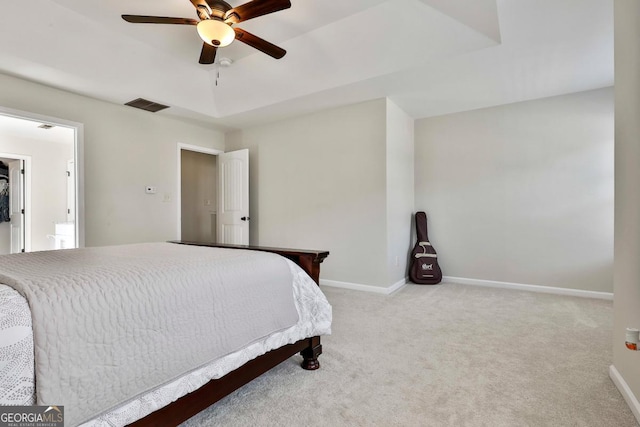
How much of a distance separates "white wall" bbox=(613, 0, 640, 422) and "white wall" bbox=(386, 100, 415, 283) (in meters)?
2.14

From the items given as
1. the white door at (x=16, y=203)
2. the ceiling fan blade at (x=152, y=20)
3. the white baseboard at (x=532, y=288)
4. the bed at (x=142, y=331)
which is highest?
the ceiling fan blade at (x=152, y=20)

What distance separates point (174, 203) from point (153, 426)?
12.0ft

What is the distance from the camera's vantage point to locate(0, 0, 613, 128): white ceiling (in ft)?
8.04

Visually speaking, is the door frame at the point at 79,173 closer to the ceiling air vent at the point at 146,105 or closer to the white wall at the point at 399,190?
the ceiling air vent at the point at 146,105

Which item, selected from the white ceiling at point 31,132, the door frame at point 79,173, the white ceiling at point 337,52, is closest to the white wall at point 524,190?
the white ceiling at point 337,52

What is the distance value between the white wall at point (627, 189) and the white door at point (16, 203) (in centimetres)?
705

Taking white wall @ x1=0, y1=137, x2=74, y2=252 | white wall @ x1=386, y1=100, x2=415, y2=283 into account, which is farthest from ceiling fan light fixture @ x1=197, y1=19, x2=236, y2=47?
white wall @ x1=0, y1=137, x2=74, y2=252

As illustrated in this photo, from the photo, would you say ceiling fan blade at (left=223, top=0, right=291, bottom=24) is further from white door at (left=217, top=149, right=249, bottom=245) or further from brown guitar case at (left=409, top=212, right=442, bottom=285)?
brown guitar case at (left=409, top=212, right=442, bottom=285)

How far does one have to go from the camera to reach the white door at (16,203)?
500 cm

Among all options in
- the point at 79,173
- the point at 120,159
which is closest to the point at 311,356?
the point at 79,173

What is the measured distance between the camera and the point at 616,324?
1768 mm

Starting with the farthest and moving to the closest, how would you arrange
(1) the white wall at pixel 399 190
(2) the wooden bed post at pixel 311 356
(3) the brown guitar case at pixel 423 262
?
(3) the brown guitar case at pixel 423 262
(1) the white wall at pixel 399 190
(2) the wooden bed post at pixel 311 356

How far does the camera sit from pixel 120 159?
3824 mm

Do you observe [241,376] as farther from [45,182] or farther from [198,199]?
[45,182]
